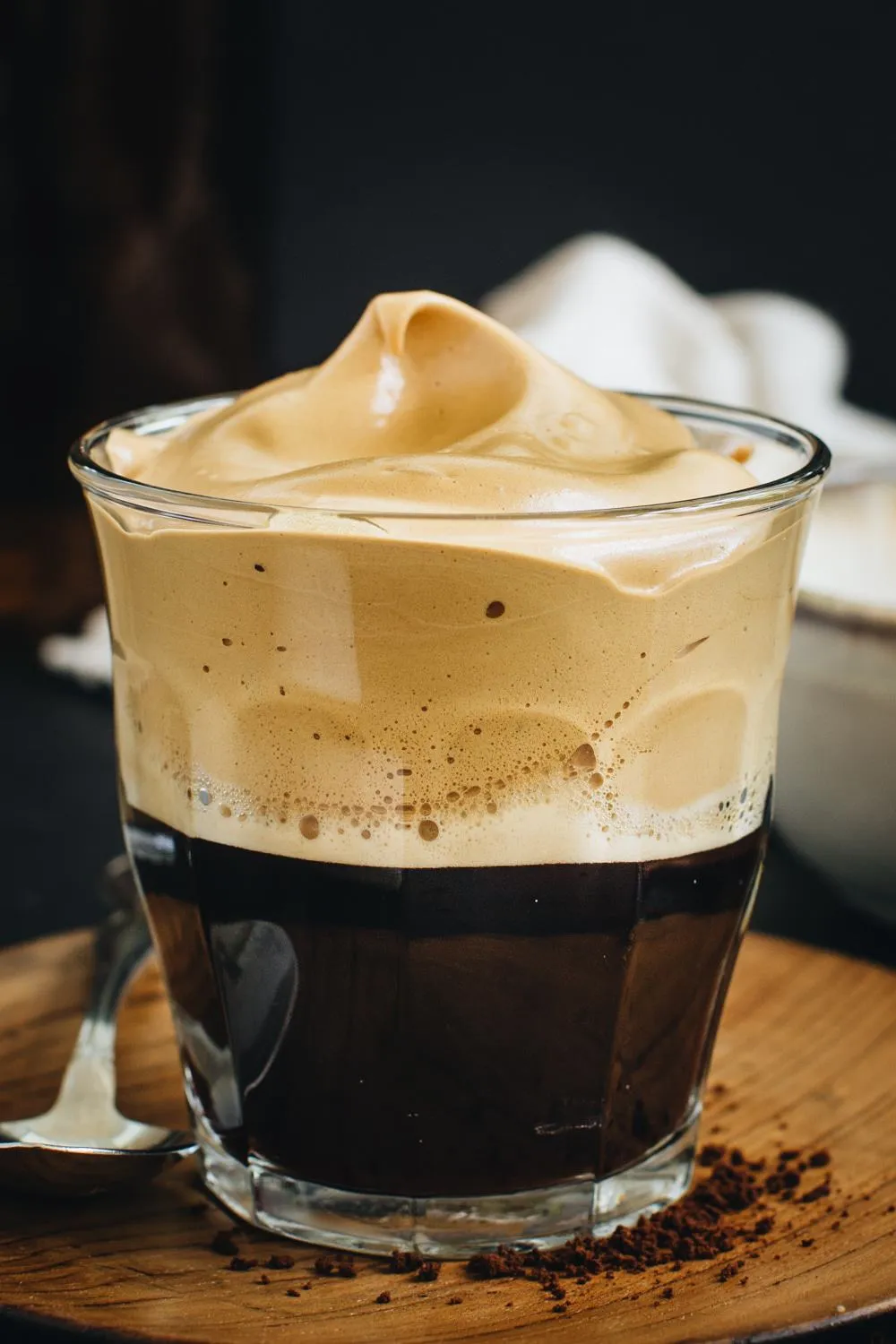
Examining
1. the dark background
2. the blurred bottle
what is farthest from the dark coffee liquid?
the blurred bottle

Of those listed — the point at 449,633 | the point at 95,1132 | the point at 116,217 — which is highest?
the point at 449,633

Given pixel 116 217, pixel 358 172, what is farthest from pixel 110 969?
pixel 116 217

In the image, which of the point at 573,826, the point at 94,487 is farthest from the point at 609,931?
the point at 94,487

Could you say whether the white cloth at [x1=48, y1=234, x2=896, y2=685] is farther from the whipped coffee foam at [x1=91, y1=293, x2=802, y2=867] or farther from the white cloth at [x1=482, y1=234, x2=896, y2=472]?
the whipped coffee foam at [x1=91, y1=293, x2=802, y2=867]

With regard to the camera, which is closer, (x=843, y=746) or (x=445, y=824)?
(x=445, y=824)

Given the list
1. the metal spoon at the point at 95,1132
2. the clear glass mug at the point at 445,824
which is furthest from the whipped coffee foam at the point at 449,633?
the metal spoon at the point at 95,1132

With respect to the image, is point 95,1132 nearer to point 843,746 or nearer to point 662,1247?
point 662,1247

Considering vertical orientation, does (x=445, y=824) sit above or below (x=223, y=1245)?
above
